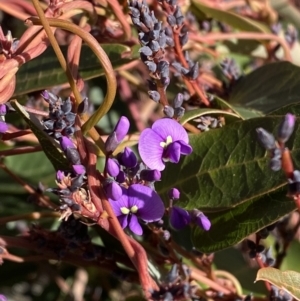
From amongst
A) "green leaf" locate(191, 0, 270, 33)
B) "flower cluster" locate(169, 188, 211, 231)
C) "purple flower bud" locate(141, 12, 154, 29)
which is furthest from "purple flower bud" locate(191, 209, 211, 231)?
"green leaf" locate(191, 0, 270, 33)

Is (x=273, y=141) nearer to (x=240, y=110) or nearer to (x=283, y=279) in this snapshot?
(x=283, y=279)

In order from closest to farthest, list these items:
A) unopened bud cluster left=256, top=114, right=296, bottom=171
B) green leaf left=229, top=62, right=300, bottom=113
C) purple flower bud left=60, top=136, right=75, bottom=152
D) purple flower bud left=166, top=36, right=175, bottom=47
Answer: unopened bud cluster left=256, top=114, right=296, bottom=171, purple flower bud left=60, top=136, right=75, bottom=152, purple flower bud left=166, top=36, right=175, bottom=47, green leaf left=229, top=62, right=300, bottom=113

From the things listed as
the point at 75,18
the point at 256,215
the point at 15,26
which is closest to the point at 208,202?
the point at 256,215

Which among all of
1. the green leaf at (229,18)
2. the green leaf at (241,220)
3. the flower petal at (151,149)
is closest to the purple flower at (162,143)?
the flower petal at (151,149)

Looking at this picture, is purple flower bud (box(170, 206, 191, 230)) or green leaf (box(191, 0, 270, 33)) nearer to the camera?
purple flower bud (box(170, 206, 191, 230))

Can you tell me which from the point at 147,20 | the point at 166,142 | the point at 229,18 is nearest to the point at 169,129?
the point at 166,142

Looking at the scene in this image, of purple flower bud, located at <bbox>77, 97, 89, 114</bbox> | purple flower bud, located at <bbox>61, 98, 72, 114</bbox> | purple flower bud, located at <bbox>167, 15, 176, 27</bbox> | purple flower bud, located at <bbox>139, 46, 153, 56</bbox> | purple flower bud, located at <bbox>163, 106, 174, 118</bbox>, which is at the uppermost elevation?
purple flower bud, located at <bbox>139, 46, 153, 56</bbox>

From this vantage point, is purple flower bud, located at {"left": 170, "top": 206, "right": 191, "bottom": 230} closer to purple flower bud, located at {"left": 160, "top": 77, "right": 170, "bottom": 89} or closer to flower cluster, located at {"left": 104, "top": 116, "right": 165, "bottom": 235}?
flower cluster, located at {"left": 104, "top": 116, "right": 165, "bottom": 235}
